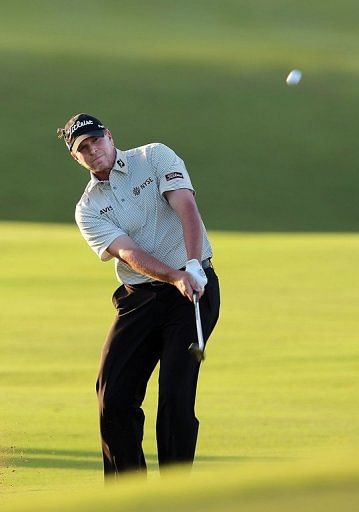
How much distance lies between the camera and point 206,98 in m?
41.0

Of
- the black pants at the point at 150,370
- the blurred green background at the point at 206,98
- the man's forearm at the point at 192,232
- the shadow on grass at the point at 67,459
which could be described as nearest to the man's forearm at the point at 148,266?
the man's forearm at the point at 192,232

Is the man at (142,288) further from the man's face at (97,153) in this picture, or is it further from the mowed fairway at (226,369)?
the mowed fairway at (226,369)

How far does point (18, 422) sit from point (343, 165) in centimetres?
2716

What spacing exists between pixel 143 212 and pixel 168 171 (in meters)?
0.22

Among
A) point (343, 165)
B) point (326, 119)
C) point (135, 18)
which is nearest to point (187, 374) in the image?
point (343, 165)

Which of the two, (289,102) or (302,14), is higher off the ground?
(302,14)

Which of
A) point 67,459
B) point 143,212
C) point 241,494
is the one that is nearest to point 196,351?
point 143,212

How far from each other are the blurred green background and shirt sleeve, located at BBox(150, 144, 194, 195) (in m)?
22.3

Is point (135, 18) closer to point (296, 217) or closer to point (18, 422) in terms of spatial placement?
point (296, 217)

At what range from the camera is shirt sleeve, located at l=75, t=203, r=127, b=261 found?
696cm

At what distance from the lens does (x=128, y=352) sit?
23.2ft

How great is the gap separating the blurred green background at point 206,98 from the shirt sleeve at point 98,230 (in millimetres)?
22279

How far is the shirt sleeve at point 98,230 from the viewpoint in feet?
22.8

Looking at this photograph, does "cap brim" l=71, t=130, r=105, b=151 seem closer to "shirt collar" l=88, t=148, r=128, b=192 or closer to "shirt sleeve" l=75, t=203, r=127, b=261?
"shirt collar" l=88, t=148, r=128, b=192
